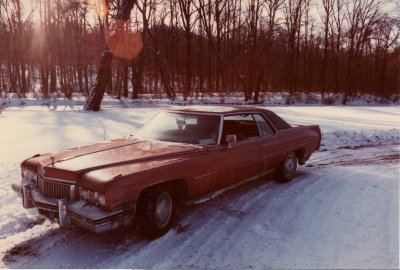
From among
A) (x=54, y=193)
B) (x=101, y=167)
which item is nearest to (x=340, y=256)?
(x=101, y=167)

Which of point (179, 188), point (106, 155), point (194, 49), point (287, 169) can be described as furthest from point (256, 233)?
point (194, 49)

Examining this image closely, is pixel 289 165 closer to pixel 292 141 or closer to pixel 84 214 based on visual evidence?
pixel 292 141

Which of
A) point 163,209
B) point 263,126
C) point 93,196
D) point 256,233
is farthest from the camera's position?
point 263,126

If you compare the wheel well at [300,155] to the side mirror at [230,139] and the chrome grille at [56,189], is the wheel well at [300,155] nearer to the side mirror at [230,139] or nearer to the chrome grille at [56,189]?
the side mirror at [230,139]

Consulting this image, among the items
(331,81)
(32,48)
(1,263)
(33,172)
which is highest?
(32,48)

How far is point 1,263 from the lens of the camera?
357cm

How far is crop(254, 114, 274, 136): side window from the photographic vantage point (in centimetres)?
593

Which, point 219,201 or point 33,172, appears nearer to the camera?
point 33,172

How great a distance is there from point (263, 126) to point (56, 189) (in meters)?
3.41

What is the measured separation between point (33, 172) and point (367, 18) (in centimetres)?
3714

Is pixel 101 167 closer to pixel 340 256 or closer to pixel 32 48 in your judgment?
pixel 340 256

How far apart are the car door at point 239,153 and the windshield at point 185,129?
170mm

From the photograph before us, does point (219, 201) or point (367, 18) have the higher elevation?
point (367, 18)

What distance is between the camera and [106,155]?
4434 mm
